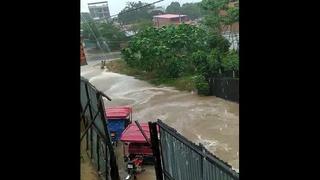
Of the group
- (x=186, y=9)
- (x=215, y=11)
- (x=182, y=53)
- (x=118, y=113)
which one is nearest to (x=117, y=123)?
(x=118, y=113)

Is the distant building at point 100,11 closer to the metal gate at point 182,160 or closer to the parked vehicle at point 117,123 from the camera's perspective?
the parked vehicle at point 117,123

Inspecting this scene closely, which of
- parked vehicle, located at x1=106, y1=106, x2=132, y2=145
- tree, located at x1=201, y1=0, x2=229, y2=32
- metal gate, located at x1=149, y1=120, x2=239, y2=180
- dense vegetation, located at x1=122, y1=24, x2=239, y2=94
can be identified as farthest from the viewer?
tree, located at x1=201, y1=0, x2=229, y2=32

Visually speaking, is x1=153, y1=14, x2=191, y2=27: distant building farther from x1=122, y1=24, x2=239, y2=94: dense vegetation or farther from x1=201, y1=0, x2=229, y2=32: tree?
x1=201, y1=0, x2=229, y2=32: tree

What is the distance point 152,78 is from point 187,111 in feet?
19.5

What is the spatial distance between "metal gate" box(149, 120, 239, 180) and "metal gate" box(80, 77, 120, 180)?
68 cm

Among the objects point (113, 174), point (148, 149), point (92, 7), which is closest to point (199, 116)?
point (148, 149)

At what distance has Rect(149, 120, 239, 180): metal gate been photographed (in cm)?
A: 320

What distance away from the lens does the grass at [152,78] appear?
52.3 ft

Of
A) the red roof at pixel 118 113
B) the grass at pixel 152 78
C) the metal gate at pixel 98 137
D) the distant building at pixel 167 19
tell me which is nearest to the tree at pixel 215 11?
the grass at pixel 152 78

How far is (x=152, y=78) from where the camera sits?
18.2 metres

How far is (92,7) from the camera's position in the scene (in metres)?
27.2

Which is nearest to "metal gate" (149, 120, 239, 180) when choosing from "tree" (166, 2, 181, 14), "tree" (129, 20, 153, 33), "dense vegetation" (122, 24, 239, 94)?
"dense vegetation" (122, 24, 239, 94)

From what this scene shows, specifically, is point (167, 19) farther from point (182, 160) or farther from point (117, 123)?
point (182, 160)

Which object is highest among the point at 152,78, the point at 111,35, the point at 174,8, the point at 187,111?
the point at 174,8
